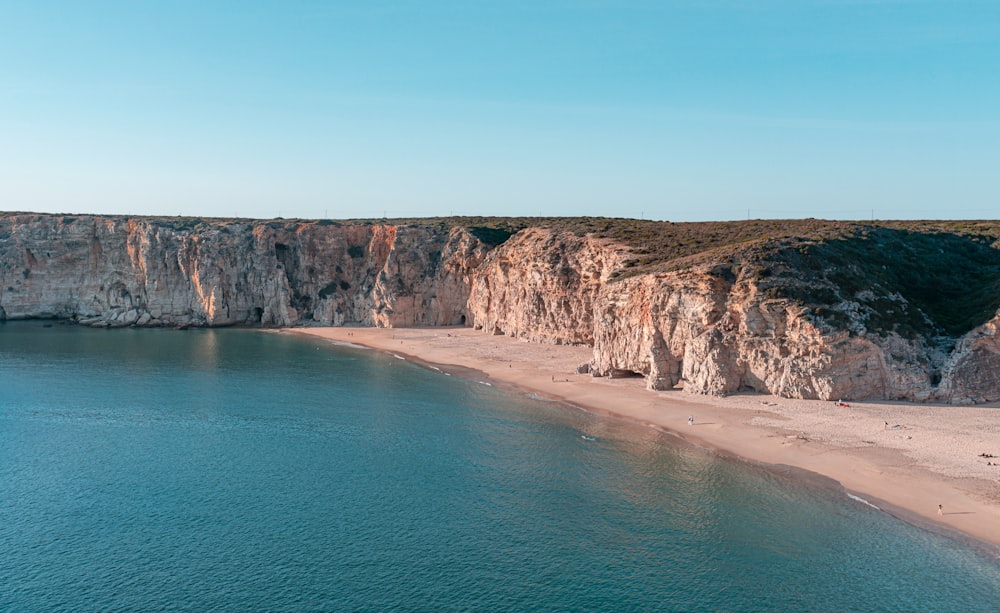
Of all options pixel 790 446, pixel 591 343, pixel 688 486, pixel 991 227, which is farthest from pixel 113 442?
pixel 991 227

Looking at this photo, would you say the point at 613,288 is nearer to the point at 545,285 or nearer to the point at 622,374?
the point at 622,374

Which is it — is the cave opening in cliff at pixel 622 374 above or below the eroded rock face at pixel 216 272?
below

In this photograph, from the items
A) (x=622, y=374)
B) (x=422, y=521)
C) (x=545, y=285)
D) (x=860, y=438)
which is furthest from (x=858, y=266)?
(x=422, y=521)

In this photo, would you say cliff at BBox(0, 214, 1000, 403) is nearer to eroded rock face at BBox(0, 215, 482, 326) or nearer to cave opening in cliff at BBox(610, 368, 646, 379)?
cave opening in cliff at BBox(610, 368, 646, 379)

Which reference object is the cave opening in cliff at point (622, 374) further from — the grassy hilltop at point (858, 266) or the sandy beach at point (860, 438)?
the grassy hilltop at point (858, 266)

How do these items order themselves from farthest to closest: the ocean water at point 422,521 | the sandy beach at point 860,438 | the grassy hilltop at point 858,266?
the grassy hilltop at point 858,266 → the sandy beach at point 860,438 → the ocean water at point 422,521

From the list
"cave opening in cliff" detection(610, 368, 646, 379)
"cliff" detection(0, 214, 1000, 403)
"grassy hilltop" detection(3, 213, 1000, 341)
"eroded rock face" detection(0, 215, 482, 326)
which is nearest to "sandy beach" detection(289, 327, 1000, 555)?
"cave opening in cliff" detection(610, 368, 646, 379)

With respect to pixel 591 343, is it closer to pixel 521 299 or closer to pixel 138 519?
pixel 521 299

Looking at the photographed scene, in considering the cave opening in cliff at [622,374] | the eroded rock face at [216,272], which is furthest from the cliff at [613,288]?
the eroded rock face at [216,272]
